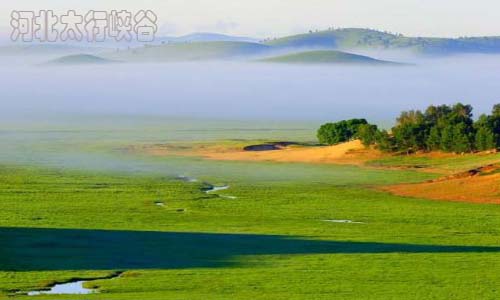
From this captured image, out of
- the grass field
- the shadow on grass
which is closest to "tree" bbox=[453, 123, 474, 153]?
the grass field

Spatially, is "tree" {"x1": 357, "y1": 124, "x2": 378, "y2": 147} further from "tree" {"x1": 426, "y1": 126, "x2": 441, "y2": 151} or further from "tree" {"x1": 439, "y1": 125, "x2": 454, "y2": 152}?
"tree" {"x1": 439, "y1": 125, "x2": 454, "y2": 152}

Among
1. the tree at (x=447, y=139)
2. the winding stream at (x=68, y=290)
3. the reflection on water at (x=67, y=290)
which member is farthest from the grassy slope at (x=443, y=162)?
the reflection on water at (x=67, y=290)

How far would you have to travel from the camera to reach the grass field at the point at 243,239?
47.8m

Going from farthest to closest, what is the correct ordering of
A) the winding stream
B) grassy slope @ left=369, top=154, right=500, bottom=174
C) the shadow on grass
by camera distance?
grassy slope @ left=369, top=154, right=500, bottom=174, the shadow on grass, the winding stream

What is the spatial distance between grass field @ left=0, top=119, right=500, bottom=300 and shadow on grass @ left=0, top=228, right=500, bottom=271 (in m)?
0.05

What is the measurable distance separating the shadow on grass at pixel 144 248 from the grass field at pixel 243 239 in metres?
0.05

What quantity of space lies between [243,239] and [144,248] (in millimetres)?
4851

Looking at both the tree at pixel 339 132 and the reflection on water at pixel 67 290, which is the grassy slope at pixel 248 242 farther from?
the tree at pixel 339 132

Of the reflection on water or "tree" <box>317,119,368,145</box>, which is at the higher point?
"tree" <box>317,119,368,145</box>

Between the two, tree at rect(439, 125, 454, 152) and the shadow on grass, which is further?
tree at rect(439, 125, 454, 152)

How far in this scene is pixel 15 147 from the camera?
127 meters

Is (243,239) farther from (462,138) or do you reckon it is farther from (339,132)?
(339,132)

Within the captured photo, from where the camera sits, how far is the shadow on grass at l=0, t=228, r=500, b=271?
5234 cm

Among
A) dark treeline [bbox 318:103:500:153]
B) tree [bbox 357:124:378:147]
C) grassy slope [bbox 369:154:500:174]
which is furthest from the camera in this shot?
tree [bbox 357:124:378:147]
